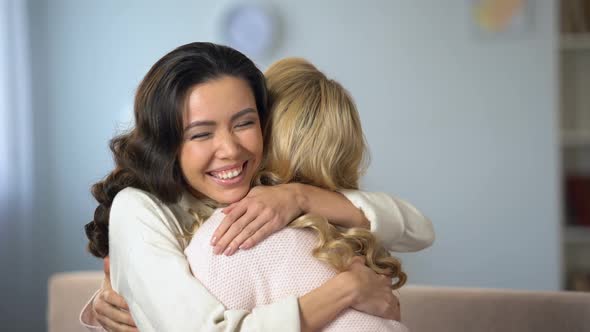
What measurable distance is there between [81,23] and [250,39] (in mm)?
877

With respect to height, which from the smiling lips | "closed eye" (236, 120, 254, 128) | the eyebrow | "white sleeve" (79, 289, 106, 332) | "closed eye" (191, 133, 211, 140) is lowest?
"white sleeve" (79, 289, 106, 332)

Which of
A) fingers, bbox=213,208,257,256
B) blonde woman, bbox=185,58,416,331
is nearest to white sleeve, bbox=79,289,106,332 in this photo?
blonde woman, bbox=185,58,416,331

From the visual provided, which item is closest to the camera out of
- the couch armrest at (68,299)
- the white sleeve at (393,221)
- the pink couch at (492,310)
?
the white sleeve at (393,221)

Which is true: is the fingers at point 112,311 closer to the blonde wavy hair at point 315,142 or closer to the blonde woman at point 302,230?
the blonde woman at point 302,230

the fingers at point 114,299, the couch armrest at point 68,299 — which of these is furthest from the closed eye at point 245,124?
the couch armrest at point 68,299

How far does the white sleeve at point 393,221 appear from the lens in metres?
1.54

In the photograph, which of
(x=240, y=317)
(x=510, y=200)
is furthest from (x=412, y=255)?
(x=240, y=317)

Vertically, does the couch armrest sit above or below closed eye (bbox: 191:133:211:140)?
below

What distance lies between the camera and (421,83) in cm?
411

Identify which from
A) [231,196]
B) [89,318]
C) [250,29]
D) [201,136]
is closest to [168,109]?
[201,136]

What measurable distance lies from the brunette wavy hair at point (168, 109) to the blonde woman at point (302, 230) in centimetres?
8

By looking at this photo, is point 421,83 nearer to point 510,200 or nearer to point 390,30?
point 390,30

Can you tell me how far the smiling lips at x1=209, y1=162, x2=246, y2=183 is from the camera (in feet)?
4.79

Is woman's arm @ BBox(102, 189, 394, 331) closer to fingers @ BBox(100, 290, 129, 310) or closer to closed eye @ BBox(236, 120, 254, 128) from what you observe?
fingers @ BBox(100, 290, 129, 310)
